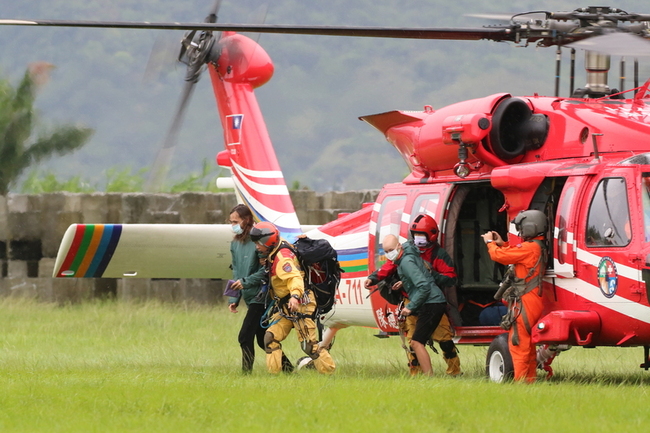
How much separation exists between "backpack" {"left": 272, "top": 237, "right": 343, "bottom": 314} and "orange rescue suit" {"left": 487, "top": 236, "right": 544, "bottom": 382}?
2.09m

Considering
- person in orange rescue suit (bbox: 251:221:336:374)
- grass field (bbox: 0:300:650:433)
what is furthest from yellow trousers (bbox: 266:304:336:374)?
grass field (bbox: 0:300:650:433)

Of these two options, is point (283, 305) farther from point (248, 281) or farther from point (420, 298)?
point (420, 298)

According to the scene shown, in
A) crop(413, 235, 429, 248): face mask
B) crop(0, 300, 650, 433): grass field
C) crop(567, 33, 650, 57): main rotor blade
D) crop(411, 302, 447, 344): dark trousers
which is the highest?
crop(567, 33, 650, 57): main rotor blade

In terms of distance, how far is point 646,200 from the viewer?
927 cm

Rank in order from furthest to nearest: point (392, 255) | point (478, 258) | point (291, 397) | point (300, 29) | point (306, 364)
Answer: point (306, 364) < point (478, 258) < point (392, 255) < point (300, 29) < point (291, 397)

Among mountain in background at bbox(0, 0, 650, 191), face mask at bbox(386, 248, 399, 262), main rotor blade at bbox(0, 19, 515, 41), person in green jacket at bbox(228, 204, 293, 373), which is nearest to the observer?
main rotor blade at bbox(0, 19, 515, 41)

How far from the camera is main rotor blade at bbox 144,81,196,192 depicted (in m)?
14.0

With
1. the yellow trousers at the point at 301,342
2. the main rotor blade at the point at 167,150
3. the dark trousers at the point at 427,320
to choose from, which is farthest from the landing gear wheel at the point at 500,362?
the main rotor blade at the point at 167,150

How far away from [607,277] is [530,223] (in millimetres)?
836

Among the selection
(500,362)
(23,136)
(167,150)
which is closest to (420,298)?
(500,362)

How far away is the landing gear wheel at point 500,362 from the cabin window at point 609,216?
1.36 metres

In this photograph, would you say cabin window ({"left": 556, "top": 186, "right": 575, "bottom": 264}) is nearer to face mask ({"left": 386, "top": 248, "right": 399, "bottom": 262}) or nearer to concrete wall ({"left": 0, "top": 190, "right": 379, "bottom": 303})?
face mask ({"left": 386, "top": 248, "right": 399, "bottom": 262})

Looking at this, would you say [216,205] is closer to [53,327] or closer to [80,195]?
[80,195]

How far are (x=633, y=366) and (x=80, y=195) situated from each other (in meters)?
12.3
